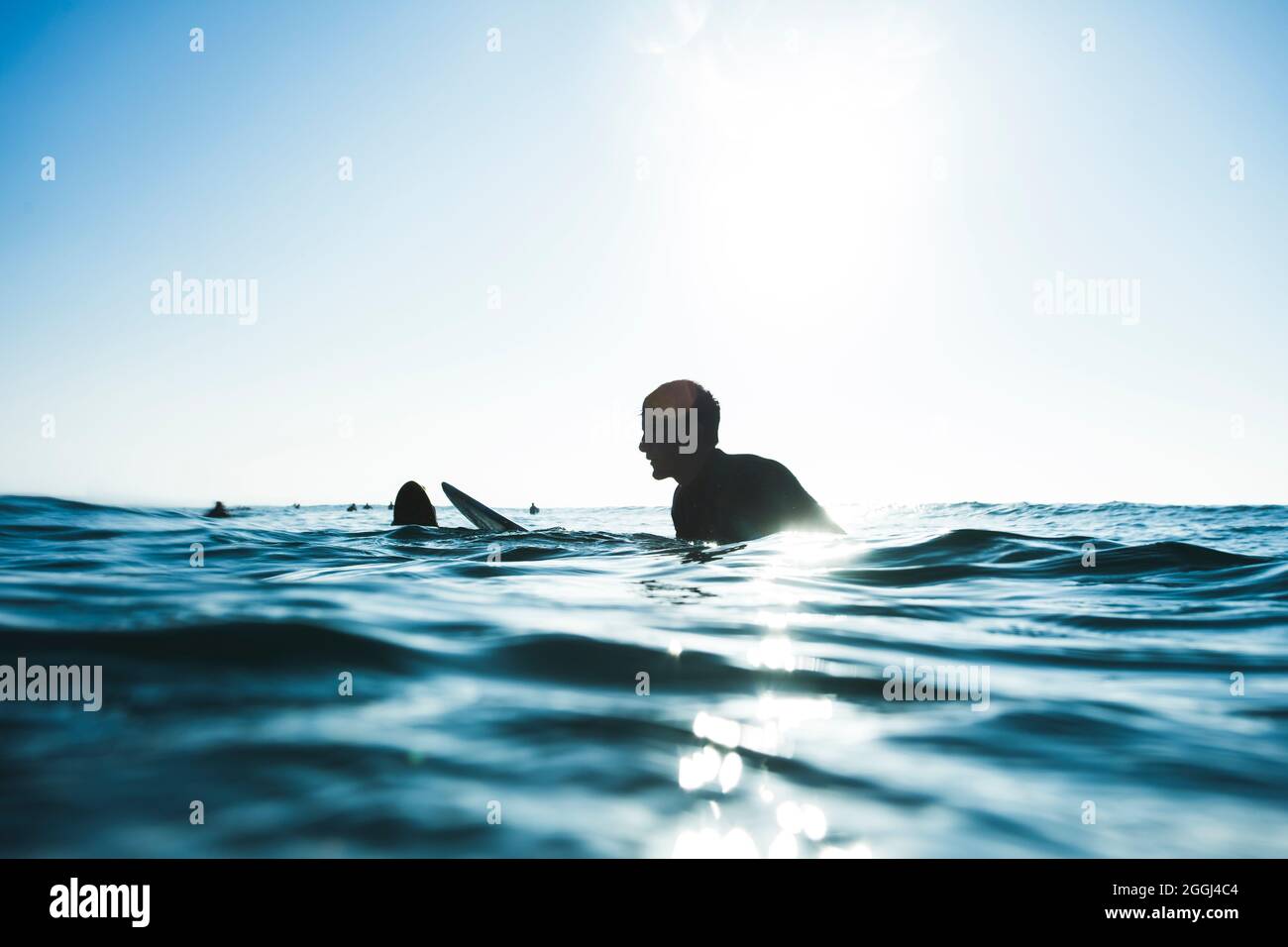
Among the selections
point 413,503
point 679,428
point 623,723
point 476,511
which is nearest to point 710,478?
point 679,428

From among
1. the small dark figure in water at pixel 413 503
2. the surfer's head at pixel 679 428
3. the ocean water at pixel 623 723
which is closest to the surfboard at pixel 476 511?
the small dark figure in water at pixel 413 503

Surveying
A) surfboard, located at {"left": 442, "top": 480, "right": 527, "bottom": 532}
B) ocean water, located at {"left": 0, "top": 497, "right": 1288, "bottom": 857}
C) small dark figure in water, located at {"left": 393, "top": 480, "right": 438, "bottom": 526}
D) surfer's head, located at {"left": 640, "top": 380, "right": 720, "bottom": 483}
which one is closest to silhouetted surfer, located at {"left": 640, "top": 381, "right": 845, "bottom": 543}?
surfer's head, located at {"left": 640, "top": 380, "right": 720, "bottom": 483}

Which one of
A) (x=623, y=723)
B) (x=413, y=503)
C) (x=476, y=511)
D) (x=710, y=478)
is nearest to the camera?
(x=623, y=723)

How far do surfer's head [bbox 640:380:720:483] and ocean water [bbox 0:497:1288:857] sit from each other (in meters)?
3.49

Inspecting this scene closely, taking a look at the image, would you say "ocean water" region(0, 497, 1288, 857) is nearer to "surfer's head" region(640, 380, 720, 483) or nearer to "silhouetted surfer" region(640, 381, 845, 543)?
"silhouetted surfer" region(640, 381, 845, 543)

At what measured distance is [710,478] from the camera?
8000 millimetres

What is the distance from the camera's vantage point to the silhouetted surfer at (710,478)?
25.4 feet

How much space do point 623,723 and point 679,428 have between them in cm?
612

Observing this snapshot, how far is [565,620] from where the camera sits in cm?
354

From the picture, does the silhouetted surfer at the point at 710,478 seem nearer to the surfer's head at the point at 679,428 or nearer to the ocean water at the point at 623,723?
the surfer's head at the point at 679,428

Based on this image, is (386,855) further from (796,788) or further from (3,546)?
(3,546)

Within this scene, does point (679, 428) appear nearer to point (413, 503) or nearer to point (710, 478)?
point (710, 478)

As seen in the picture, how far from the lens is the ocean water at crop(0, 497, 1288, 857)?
1.43 metres
